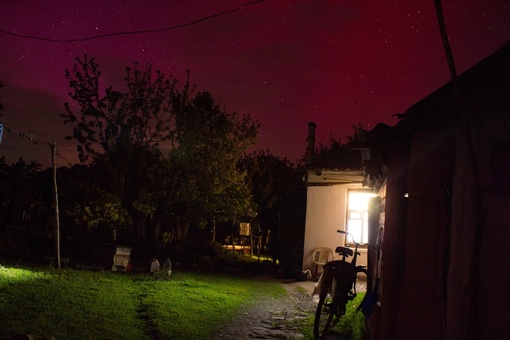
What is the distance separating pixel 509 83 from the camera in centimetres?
421

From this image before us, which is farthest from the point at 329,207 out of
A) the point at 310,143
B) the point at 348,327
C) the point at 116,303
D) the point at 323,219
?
the point at 116,303

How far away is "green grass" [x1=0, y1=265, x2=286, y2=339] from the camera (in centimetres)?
829

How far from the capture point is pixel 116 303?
1109 cm

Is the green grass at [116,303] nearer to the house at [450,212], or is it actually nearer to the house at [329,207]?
the house at [329,207]

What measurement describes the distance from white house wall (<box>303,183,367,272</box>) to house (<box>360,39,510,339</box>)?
39.7 ft

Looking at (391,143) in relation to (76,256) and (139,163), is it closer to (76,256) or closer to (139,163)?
(76,256)

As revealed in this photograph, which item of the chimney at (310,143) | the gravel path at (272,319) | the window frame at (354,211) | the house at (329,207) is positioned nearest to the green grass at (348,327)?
the gravel path at (272,319)

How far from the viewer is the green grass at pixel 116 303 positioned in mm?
8289

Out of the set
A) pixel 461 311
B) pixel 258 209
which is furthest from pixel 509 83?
pixel 258 209

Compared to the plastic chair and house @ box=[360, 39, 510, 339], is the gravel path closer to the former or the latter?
house @ box=[360, 39, 510, 339]

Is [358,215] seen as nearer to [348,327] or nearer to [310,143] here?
[310,143]

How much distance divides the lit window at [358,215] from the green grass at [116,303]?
13.3ft

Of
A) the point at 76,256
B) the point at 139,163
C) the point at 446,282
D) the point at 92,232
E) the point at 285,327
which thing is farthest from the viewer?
the point at 92,232

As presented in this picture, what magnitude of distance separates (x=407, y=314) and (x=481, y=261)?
176 cm
